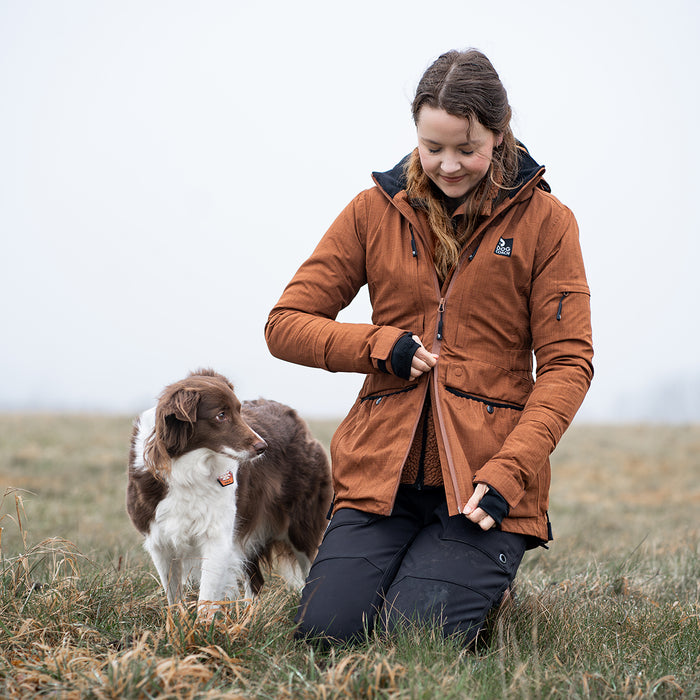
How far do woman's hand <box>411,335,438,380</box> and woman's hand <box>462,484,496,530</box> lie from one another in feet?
1.79

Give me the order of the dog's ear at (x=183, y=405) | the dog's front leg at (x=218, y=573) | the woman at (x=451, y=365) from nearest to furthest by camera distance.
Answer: the woman at (x=451, y=365), the dog's ear at (x=183, y=405), the dog's front leg at (x=218, y=573)

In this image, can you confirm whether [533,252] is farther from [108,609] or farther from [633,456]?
[633,456]

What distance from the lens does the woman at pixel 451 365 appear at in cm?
333

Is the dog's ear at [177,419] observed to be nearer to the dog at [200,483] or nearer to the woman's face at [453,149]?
the dog at [200,483]

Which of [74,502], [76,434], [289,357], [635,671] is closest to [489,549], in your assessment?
[635,671]

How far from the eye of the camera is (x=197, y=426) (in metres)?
3.88

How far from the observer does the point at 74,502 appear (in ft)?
31.1

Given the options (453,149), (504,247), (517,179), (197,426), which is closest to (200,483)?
(197,426)

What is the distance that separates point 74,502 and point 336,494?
6664 mm

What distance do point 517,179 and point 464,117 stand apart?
16.9 inches

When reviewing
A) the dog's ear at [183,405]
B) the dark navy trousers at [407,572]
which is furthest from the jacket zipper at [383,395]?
the dog's ear at [183,405]

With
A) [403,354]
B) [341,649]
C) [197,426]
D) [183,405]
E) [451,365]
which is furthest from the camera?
[197,426]

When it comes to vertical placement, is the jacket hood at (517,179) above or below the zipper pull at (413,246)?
above

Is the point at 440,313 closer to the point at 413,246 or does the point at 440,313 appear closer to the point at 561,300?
the point at 413,246
